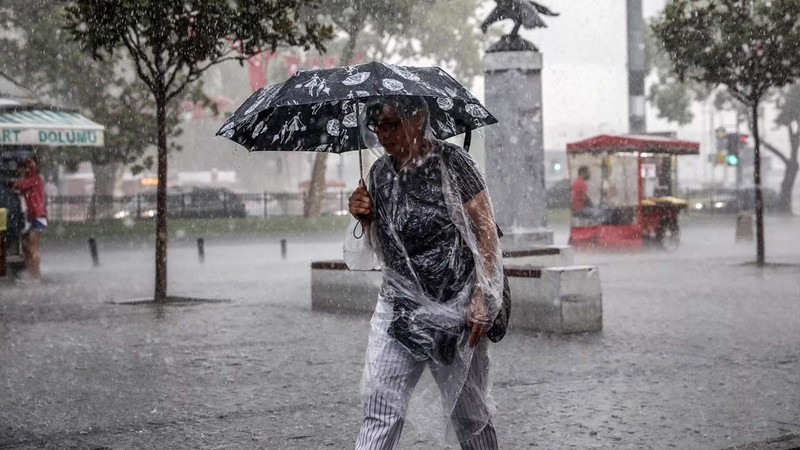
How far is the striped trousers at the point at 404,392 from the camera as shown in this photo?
440cm

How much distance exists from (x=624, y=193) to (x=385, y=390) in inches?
903

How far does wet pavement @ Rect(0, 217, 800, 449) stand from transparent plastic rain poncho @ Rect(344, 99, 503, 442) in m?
0.29

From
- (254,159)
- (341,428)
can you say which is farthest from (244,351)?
(254,159)

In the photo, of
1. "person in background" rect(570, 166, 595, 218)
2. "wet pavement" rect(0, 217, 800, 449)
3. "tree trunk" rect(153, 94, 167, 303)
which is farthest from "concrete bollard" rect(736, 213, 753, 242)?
"tree trunk" rect(153, 94, 167, 303)

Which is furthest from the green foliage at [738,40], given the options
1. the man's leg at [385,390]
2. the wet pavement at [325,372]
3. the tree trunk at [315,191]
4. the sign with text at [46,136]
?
the tree trunk at [315,191]

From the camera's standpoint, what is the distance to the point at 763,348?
392 inches

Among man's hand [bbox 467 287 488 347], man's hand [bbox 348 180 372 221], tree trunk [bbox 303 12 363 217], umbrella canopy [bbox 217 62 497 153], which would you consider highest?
tree trunk [bbox 303 12 363 217]

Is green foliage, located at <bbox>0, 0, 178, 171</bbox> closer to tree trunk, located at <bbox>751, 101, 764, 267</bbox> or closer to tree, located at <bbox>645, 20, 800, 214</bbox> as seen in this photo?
tree trunk, located at <bbox>751, 101, 764, 267</bbox>

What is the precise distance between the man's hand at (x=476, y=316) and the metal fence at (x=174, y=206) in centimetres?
3737

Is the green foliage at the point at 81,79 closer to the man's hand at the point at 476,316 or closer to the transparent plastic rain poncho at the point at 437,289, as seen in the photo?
the transparent plastic rain poncho at the point at 437,289

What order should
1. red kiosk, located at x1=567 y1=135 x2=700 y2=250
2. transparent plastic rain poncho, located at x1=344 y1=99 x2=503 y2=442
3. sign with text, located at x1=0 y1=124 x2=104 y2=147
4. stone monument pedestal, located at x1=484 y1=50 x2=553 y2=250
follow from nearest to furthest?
transparent plastic rain poncho, located at x1=344 y1=99 x2=503 y2=442 < stone monument pedestal, located at x1=484 y1=50 x2=553 y2=250 < sign with text, located at x1=0 y1=124 x2=104 y2=147 < red kiosk, located at x1=567 y1=135 x2=700 y2=250

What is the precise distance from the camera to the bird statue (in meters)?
15.6

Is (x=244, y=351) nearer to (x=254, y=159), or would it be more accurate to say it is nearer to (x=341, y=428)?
(x=341, y=428)

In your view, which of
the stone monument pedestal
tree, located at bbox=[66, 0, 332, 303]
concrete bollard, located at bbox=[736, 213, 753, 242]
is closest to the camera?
tree, located at bbox=[66, 0, 332, 303]
